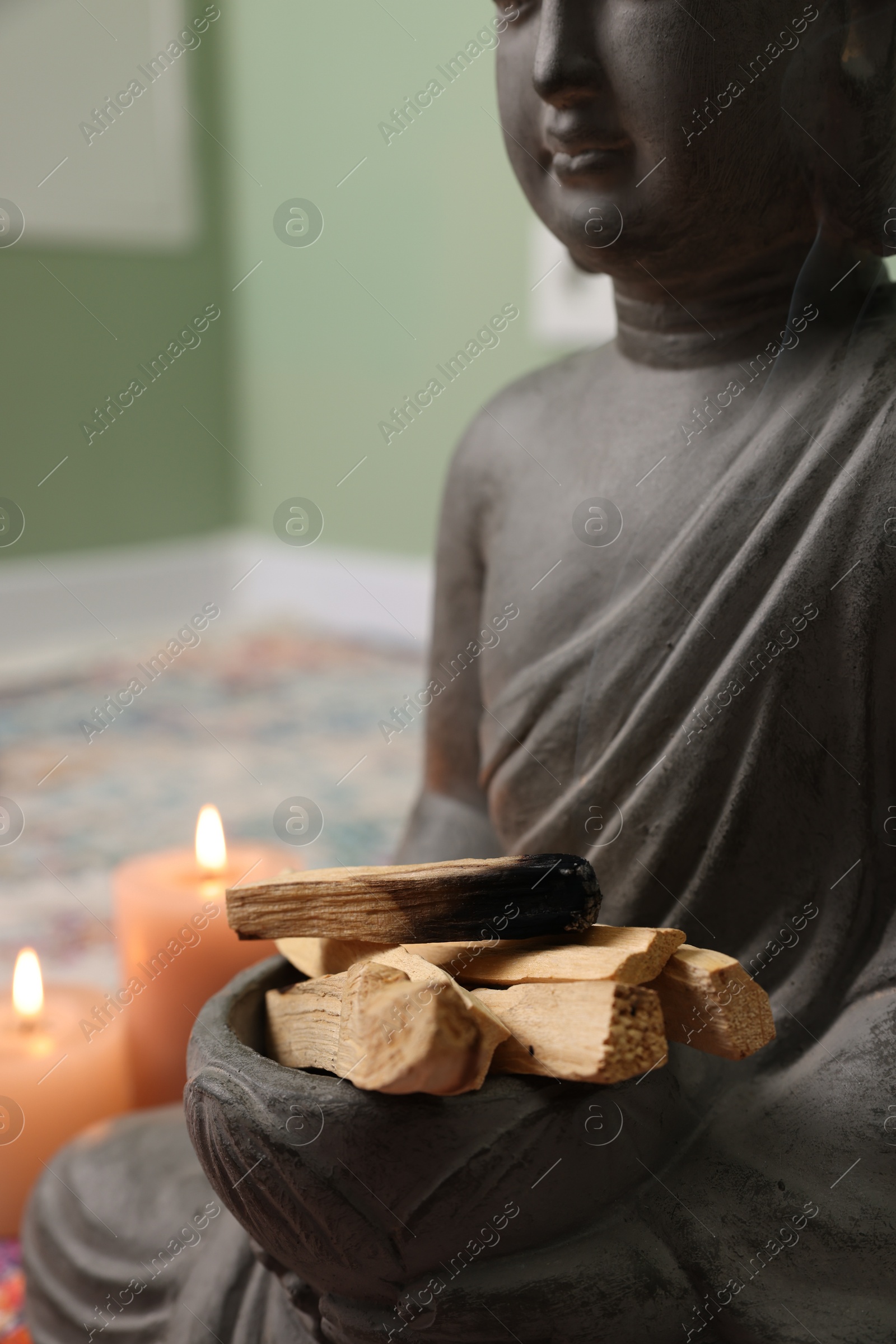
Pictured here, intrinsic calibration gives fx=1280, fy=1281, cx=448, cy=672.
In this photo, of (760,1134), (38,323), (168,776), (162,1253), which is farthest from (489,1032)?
(38,323)

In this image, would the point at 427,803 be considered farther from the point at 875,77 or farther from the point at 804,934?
the point at 875,77

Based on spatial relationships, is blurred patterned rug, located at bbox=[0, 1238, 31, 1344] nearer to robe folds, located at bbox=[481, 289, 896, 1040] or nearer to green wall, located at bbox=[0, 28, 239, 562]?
robe folds, located at bbox=[481, 289, 896, 1040]

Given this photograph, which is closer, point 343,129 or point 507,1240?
point 507,1240

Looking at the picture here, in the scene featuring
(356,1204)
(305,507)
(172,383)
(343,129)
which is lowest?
(356,1204)

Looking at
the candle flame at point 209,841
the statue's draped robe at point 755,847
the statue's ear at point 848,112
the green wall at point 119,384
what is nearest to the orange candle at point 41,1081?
the candle flame at point 209,841

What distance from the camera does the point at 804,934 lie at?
706 millimetres

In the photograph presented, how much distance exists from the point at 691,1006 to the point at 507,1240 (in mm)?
142

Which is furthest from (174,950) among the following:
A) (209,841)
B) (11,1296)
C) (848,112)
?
(848,112)

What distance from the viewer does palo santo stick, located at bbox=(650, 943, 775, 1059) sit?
57 centimetres

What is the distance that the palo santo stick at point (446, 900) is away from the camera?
0.59 metres

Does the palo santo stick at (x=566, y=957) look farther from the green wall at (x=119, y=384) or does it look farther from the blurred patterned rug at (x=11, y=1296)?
the green wall at (x=119, y=384)

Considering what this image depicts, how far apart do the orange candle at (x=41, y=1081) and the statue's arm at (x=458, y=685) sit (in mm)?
317

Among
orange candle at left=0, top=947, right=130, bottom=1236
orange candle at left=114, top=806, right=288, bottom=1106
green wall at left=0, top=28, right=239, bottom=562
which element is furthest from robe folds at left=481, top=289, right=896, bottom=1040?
green wall at left=0, top=28, right=239, bottom=562

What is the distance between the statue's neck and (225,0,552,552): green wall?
1711 millimetres
